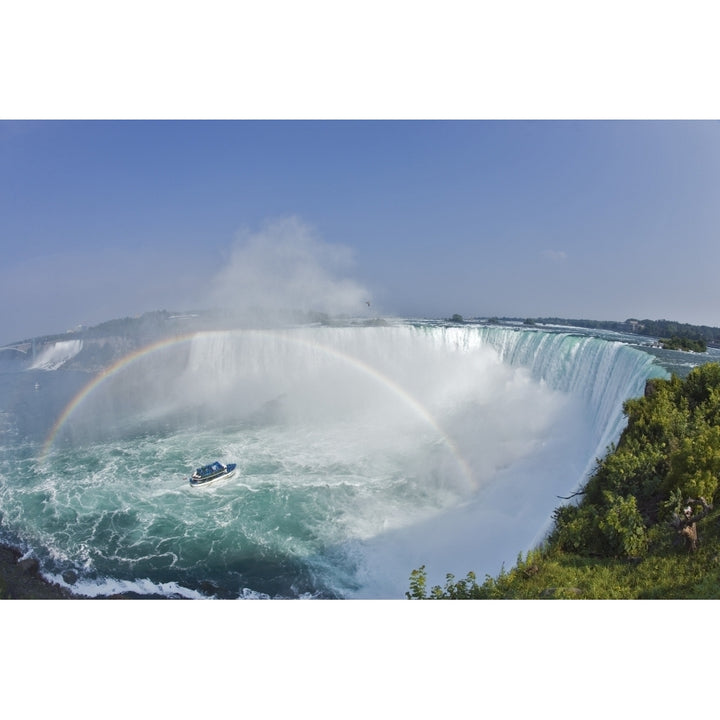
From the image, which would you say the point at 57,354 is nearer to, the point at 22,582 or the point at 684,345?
the point at 22,582

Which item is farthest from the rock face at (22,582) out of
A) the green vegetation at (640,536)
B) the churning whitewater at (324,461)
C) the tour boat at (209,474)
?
the green vegetation at (640,536)

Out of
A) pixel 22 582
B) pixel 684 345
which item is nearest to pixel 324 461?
pixel 22 582

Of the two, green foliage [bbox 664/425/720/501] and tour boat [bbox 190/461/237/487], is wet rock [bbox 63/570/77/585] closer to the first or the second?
tour boat [bbox 190/461/237/487]

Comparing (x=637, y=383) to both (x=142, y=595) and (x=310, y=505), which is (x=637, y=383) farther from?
(x=142, y=595)

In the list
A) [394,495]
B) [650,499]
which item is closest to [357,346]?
[394,495]

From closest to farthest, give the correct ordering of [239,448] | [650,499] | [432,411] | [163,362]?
1. [650,499]
2. [239,448]
3. [432,411]
4. [163,362]

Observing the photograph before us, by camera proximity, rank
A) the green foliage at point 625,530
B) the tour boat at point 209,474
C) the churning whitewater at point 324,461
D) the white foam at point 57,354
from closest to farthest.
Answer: the green foliage at point 625,530 → the churning whitewater at point 324,461 → the tour boat at point 209,474 → the white foam at point 57,354

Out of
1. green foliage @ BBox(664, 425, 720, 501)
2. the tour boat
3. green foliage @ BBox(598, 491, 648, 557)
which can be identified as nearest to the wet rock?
the tour boat

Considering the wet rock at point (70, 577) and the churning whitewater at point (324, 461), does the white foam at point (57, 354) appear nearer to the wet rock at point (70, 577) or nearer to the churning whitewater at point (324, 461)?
the churning whitewater at point (324, 461)
